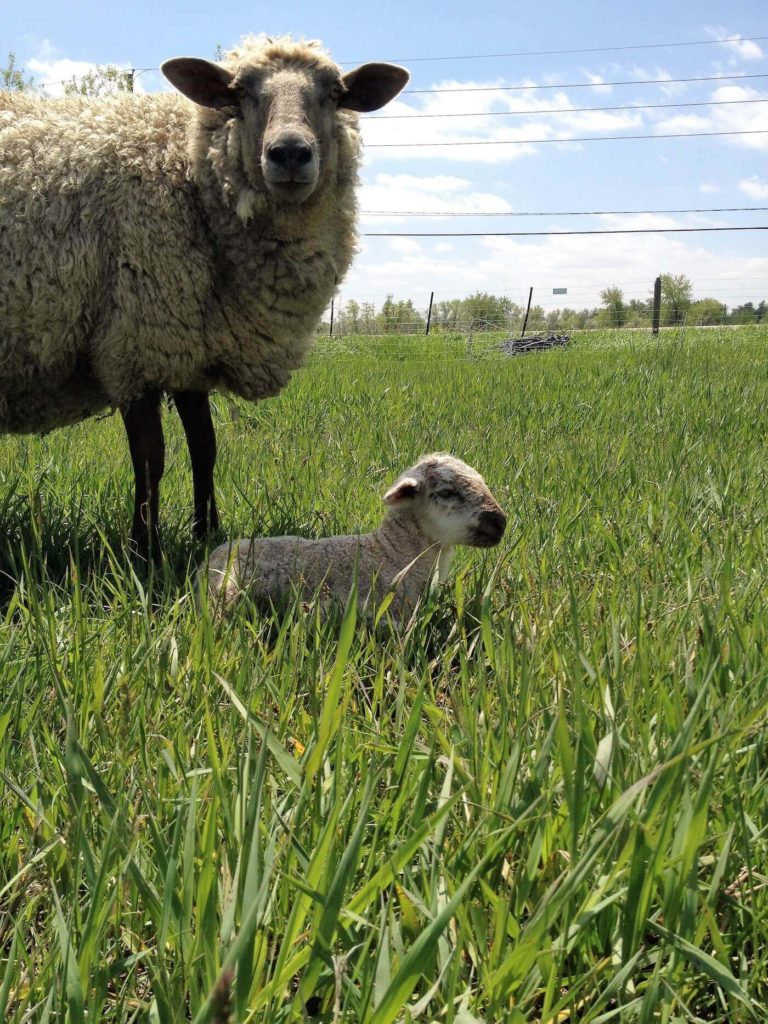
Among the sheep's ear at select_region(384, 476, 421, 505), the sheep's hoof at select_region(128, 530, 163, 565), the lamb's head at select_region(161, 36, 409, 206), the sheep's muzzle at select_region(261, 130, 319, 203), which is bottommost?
the sheep's hoof at select_region(128, 530, 163, 565)

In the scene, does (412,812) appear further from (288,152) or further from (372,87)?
(372,87)

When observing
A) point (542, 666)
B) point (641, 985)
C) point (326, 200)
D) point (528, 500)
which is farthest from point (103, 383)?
point (641, 985)

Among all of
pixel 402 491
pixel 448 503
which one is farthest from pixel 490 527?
pixel 402 491

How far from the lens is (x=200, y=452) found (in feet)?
14.5

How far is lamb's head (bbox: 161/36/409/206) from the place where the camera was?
13.0 feet

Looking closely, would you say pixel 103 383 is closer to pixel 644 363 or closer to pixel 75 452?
pixel 75 452

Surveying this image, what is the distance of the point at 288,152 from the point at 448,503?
168 cm

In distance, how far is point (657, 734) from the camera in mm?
1632

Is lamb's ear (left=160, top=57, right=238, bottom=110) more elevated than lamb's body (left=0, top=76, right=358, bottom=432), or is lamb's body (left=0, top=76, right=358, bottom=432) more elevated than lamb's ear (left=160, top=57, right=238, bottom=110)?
lamb's ear (left=160, top=57, right=238, bottom=110)

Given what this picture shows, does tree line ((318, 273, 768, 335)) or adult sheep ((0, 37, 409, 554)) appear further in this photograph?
tree line ((318, 273, 768, 335))

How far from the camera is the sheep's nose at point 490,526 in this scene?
3.17 meters

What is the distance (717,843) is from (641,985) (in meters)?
0.33

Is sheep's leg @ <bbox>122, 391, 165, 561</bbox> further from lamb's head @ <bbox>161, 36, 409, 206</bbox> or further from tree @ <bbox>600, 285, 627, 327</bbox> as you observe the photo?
tree @ <bbox>600, 285, 627, 327</bbox>

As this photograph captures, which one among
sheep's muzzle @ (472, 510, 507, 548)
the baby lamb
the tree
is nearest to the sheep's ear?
the baby lamb
